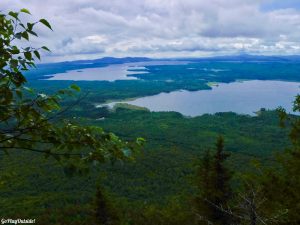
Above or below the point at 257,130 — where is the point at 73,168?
above

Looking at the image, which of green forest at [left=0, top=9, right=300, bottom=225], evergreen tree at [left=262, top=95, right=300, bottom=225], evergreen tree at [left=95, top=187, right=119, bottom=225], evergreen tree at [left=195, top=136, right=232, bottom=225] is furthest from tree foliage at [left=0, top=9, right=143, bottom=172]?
evergreen tree at [left=95, top=187, right=119, bottom=225]

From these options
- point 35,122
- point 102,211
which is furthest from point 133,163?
point 35,122

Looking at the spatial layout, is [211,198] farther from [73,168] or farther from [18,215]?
[18,215]

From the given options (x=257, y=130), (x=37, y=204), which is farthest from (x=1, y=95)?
(x=257, y=130)

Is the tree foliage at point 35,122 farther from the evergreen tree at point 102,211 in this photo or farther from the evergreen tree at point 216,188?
the evergreen tree at point 102,211

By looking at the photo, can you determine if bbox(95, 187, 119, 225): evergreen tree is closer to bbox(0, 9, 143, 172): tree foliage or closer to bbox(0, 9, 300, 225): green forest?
bbox(0, 9, 300, 225): green forest

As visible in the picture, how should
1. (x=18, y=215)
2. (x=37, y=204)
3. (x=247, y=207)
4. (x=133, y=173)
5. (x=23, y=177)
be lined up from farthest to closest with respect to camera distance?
(x=133, y=173)
(x=23, y=177)
(x=37, y=204)
(x=18, y=215)
(x=247, y=207)
